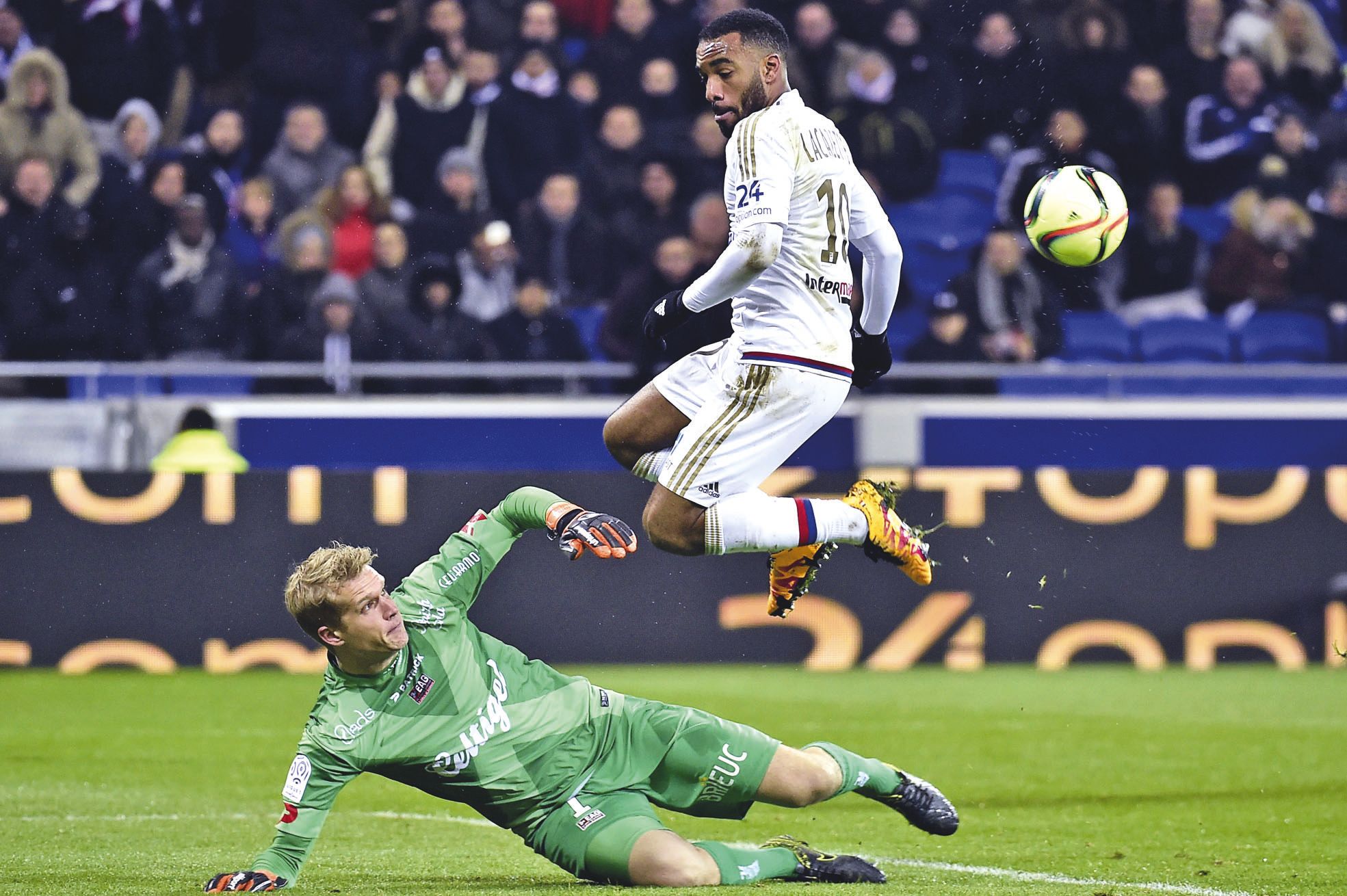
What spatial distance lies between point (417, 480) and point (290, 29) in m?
4.15

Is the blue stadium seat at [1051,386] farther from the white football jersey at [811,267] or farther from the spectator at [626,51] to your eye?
the white football jersey at [811,267]

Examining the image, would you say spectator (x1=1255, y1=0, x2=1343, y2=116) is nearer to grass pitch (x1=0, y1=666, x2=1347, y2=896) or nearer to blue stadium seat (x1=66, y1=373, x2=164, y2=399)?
grass pitch (x1=0, y1=666, x2=1347, y2=896)

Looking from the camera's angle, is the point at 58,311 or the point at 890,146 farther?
the point at 890,146

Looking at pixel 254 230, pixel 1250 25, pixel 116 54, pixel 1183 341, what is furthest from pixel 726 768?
pixel 1250 25

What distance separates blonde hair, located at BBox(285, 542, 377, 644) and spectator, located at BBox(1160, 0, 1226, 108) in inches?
400

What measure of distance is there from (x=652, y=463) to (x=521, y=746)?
145 centimetres

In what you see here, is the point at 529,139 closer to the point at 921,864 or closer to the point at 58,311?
the point at 58,311

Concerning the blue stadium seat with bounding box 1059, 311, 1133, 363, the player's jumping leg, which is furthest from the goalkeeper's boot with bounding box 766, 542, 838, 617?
the blue stadium seat with bounding box 1059, 311, 1133, 363

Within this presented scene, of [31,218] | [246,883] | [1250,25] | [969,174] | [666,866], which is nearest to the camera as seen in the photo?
[246,883]

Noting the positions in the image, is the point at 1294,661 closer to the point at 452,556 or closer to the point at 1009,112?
the point at 1009,112

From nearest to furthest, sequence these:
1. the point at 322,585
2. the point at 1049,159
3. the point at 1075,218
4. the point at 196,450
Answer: the point at 322,585 → the point at 1075,218 → the point at 196,450 → the point at 1049,159

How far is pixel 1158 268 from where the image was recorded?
12820 mm

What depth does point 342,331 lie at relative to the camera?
1147 cm

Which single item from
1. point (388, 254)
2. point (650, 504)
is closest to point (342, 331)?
point (388, 254)
